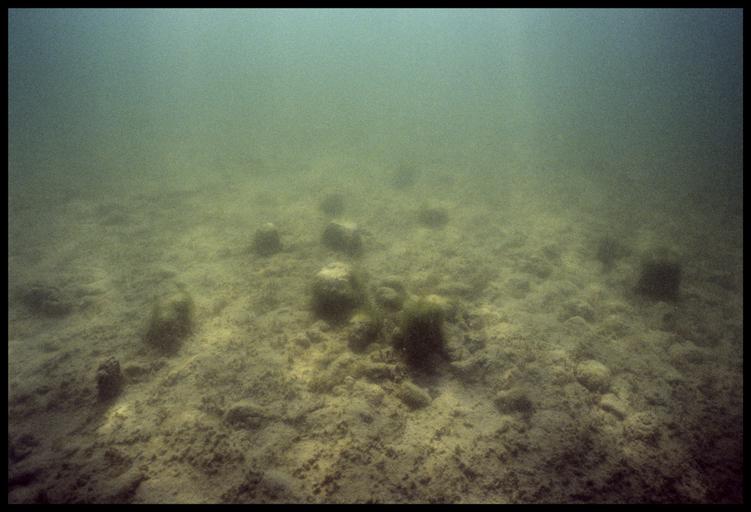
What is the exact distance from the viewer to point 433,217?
13516mm

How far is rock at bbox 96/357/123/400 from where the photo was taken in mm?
5359

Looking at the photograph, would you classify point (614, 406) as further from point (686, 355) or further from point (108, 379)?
point (108, 379)

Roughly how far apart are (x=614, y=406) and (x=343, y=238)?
7.69m

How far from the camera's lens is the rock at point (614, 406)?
523cm

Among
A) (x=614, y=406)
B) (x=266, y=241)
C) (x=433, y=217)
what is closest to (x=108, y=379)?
(x=266, y=241)

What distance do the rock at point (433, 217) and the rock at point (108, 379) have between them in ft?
33.8

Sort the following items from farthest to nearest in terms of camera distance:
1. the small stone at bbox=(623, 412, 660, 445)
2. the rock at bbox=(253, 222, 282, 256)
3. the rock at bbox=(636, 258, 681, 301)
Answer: the rock at bbox=(253, 222, 282, 256) → the rock at bbox=(636, 258, 681, 301) → the small stone at bbox=(623, 412, 660, 445)

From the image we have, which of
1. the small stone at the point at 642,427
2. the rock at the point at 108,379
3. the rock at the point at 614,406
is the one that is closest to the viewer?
the small stone at the point at 642,427

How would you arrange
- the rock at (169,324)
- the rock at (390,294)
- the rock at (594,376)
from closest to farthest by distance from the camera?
A: the rock at (594,376) → the rock at (169,324) → the rock at (390,294)

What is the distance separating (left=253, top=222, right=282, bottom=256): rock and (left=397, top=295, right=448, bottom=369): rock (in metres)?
5.62

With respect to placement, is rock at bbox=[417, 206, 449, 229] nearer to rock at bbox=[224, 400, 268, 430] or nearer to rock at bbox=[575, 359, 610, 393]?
rock at bbox=[575, 359, 610, 393]

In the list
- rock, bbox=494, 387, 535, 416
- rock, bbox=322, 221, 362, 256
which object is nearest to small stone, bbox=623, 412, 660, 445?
rock, bbox=494, 387, 535, 416

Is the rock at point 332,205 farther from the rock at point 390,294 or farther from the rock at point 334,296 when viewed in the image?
the rock at point 334,296

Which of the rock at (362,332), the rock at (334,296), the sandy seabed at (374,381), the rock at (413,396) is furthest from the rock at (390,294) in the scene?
the rock at (413,396)
